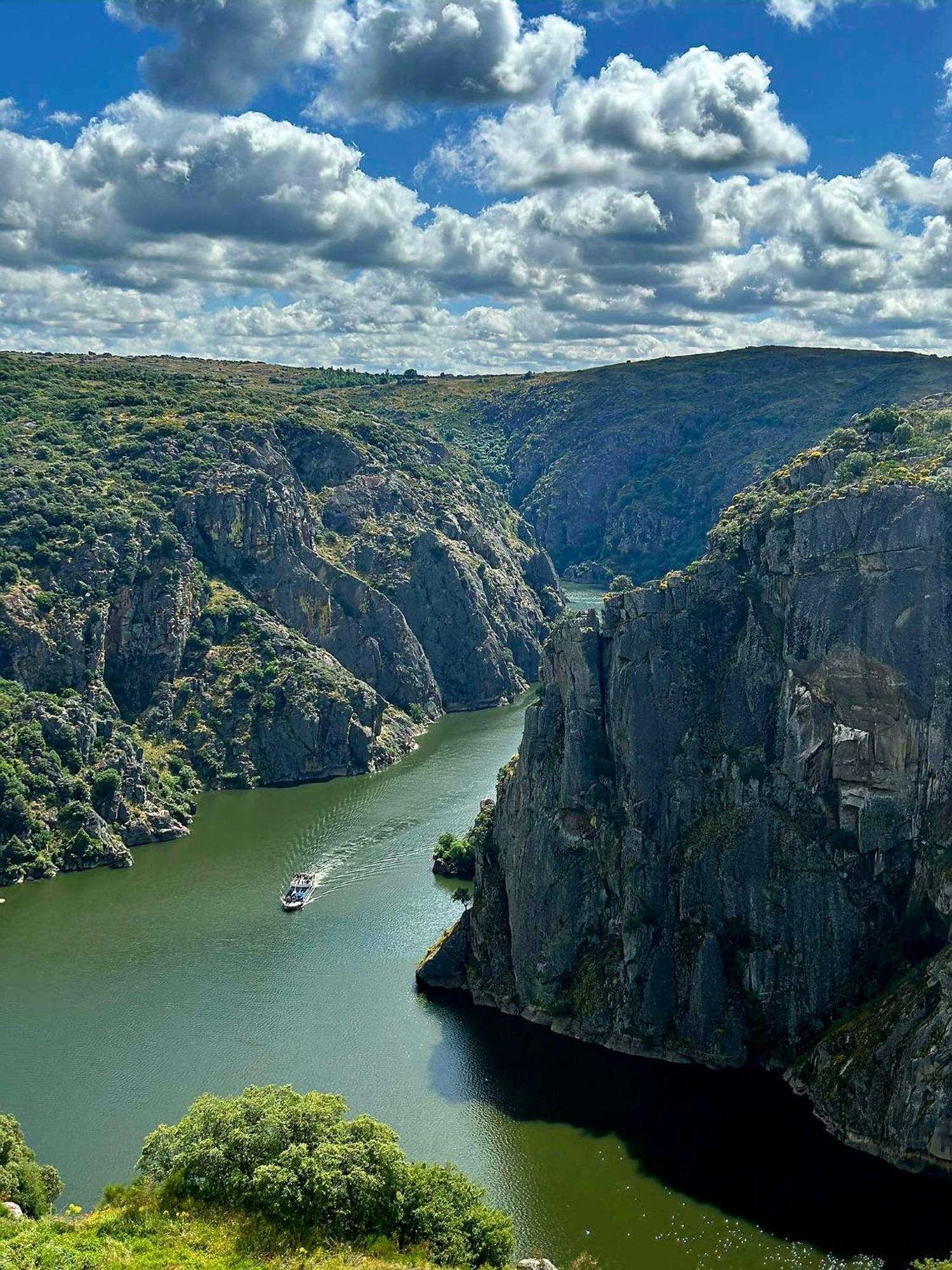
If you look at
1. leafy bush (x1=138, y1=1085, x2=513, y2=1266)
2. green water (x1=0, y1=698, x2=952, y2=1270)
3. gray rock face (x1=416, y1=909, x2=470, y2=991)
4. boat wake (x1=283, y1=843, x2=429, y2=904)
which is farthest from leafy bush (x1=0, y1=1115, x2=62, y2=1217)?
boat wake (x1=283, y1=843, x2=429, y2=904)

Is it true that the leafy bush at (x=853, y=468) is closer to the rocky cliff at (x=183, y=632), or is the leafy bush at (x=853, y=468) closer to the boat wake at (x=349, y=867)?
the boat wake at (x=349, y=867)

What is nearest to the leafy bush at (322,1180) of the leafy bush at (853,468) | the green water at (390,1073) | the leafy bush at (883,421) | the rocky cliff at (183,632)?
the green water at (390,1073)

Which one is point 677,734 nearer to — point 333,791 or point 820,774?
point 820,774

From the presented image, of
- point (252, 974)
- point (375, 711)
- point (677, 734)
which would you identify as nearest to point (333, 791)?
point (375, 711)

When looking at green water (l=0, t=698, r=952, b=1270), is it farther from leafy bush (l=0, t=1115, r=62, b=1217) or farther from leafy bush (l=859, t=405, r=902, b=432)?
leafy bush (l=859, t=405, r=902, b=432)

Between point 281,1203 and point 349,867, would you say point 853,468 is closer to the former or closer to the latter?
point 349,867

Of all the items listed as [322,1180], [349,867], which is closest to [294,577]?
[349,867]
